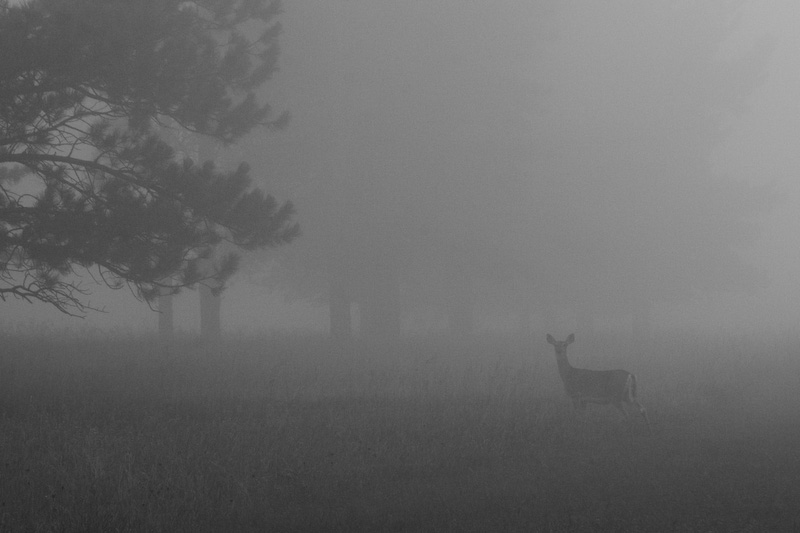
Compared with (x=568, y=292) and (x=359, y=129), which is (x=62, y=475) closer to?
(x=359, y=129)

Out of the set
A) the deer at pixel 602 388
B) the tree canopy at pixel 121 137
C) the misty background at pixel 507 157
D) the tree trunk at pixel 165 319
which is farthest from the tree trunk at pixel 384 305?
the deer at pixel 602 388

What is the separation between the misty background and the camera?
904 inches

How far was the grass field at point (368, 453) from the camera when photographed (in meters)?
6.71

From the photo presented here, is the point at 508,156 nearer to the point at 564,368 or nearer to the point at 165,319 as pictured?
the point at 165,319

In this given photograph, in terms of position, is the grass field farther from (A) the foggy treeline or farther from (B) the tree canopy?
(A) the foggy treeline

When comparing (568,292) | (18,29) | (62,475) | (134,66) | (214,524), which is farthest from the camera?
(568,292)

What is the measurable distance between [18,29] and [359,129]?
12.6 metres

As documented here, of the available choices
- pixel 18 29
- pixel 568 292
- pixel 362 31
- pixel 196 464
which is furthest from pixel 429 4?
pixel 196 464

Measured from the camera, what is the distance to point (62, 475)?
7.27 m

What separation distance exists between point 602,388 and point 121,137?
799cm

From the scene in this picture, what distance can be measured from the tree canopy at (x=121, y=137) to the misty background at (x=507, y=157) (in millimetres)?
8538

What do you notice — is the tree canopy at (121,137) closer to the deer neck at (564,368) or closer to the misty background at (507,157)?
the deer neck at (564,368)

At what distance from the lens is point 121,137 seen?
12.9m

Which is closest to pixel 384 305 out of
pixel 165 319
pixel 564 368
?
pixel 165 319
